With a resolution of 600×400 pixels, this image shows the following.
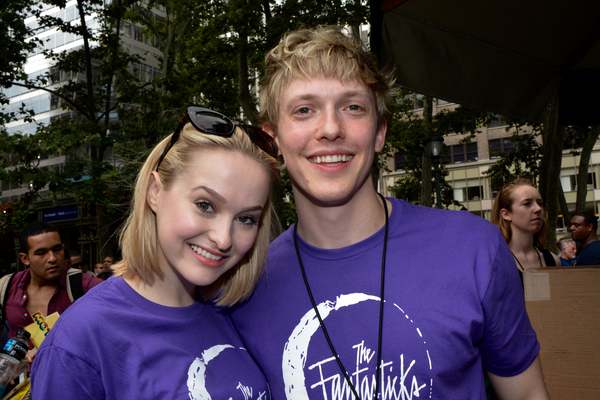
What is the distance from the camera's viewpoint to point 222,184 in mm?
1875

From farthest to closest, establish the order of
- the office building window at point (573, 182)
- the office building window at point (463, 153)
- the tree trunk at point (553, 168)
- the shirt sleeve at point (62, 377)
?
the office building window at point (463, 153)
the office building window at point (573, 182)
the tree trunk at point (553, 168)
the shirt sleeve at point (62, 377)

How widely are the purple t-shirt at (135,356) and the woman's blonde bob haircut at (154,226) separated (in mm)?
118

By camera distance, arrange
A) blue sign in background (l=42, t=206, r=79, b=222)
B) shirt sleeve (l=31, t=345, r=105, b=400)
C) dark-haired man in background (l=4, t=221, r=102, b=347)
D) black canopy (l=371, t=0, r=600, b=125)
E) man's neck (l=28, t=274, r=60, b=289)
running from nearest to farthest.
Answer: shirt sleeve (l=31, t=345, r=105, b=400)
black canopy (l=371, t=0, r=600, b=125)
dark-haired man in background (l=4, t=221, r=102, b=347)
man's neck (l=28, t=274, r=60, b=289)
blue sign in background (l=42, t=206, r=79, b=222)

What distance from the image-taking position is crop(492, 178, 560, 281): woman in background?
4723 mm

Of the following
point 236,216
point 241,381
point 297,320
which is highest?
point 236,216

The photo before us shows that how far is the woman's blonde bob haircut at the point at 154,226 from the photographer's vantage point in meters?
1.93

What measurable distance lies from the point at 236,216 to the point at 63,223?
32.7 meters

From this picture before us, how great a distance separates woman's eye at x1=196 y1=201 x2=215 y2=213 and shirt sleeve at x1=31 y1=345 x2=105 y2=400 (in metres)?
0.68

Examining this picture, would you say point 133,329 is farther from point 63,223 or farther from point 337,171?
point 63,223

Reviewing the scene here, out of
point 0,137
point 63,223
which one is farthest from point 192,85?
point 63,223

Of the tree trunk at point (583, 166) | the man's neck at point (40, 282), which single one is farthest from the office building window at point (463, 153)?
the man's neck at point (40, 282)

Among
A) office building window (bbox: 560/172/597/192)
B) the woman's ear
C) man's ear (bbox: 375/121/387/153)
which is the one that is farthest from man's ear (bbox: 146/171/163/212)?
office building window (bbox: 560/172/597/192)

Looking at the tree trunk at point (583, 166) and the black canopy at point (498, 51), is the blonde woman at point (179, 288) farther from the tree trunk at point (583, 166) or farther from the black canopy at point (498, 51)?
the tree trunk at point (583, 166)

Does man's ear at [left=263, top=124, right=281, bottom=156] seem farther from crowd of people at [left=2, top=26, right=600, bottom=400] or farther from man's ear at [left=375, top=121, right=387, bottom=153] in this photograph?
man's ear at [left=375, top=121, right=387, bottom=153]
